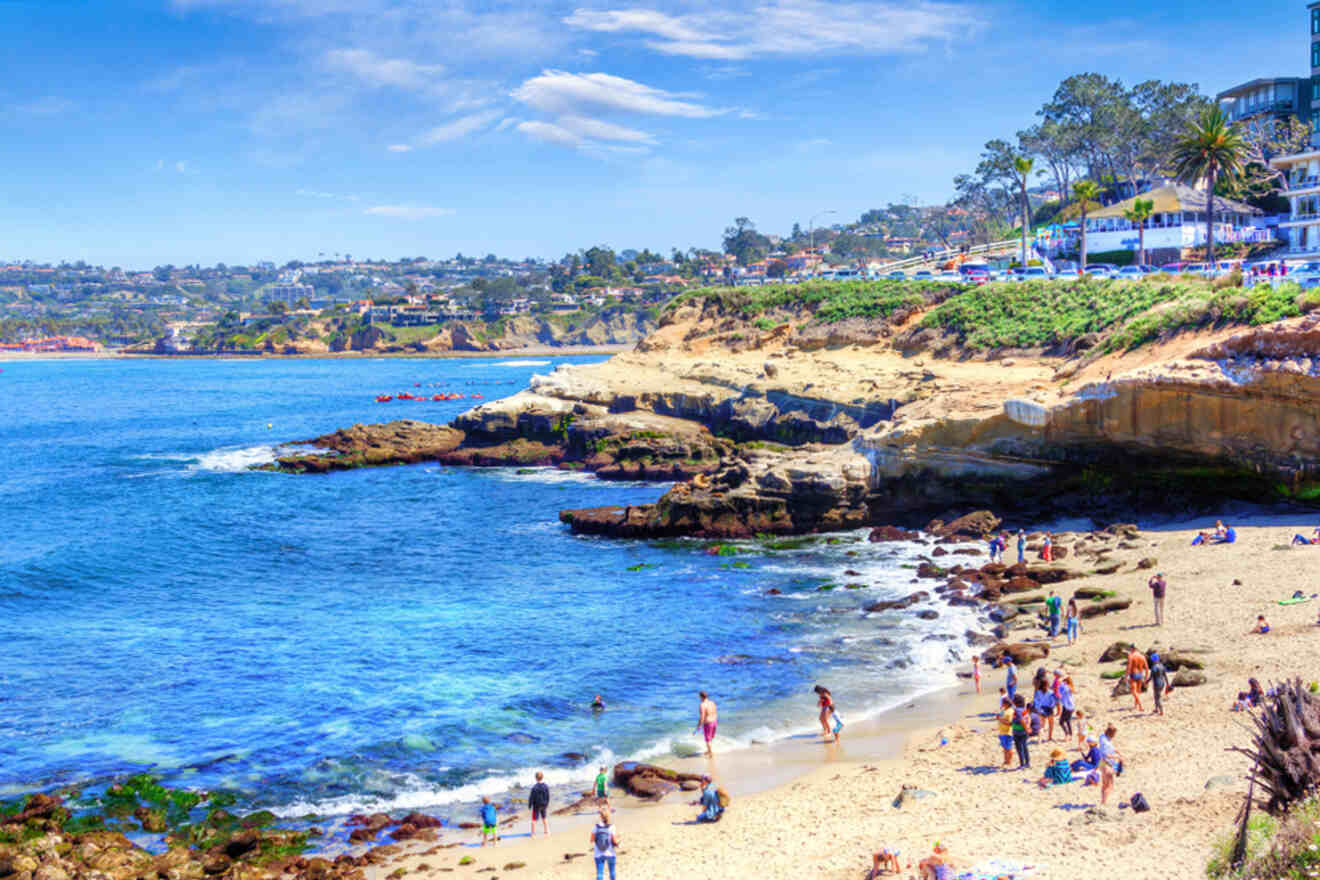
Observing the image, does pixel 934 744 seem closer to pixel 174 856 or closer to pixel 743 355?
pixel 174 856

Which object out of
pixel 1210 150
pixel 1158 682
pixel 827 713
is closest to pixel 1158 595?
pixel 1158 682

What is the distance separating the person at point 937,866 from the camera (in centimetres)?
1294

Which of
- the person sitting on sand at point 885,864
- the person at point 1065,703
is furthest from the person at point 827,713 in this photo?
the person sitting on sand at point 885,864

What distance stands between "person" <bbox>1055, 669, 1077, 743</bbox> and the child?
6378 millimetres

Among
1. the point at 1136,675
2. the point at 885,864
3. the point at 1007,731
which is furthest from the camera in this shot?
the point at 1136,675

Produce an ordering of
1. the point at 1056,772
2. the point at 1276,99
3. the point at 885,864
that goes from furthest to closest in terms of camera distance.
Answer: the point at 1276,99 < the point at 1056,772 < the point at 885,864

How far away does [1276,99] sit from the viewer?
79.3 meters

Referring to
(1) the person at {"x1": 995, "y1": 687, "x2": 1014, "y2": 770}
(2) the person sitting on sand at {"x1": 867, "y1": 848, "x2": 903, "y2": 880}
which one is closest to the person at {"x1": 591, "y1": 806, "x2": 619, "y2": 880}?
(2) the person sitting on sand at {"x1": 867, "y1": 848, "x2": 903, "y2": 880}

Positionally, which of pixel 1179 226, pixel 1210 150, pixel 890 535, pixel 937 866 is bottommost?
pixel 890 535

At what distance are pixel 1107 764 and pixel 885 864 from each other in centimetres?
383

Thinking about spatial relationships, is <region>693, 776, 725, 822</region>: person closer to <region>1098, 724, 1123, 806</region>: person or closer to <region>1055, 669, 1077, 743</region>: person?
<region>1098, 724, 1123, 806</region>: person

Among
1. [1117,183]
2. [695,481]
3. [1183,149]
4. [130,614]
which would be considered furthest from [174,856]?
[1117,183]

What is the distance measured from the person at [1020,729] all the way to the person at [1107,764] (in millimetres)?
1627

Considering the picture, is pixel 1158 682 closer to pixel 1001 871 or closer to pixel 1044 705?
pixel 1044 705
